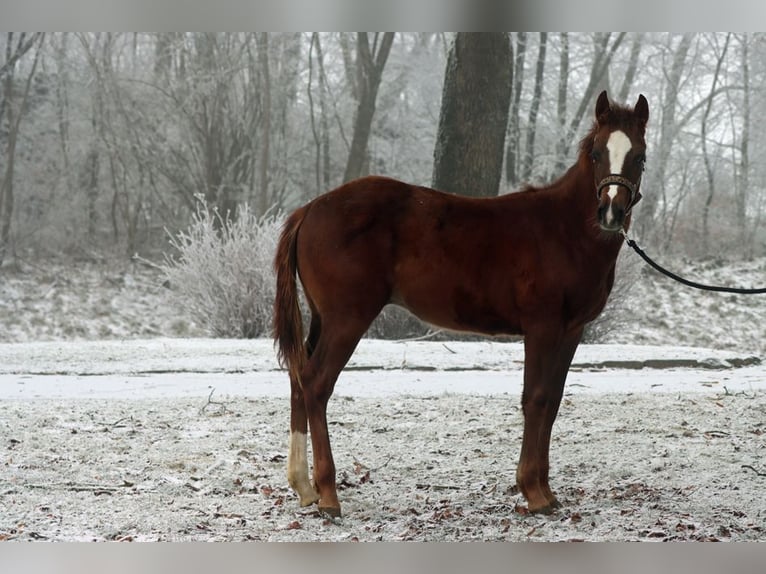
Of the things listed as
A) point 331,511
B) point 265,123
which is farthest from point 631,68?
point 331,511

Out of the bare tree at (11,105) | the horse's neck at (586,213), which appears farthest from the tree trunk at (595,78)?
the horse's neck at (586,213)

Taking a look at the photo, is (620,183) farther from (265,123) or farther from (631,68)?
(265,123)

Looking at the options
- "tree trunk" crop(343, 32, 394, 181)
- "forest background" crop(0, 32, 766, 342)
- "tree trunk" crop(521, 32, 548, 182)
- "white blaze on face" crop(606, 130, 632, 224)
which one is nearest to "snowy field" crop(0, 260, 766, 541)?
"white blaze on face" crop(606, 130, 632, 224)

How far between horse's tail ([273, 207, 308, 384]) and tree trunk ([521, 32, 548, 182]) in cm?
866

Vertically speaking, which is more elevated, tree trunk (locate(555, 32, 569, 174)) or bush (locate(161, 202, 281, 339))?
tree trunk (locate(555, 32, 569, 174))

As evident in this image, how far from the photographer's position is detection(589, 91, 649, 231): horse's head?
119 inches

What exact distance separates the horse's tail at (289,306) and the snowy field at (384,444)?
57 cm

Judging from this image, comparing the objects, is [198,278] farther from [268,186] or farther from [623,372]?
[268,186]

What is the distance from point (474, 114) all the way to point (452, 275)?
3.48 metres

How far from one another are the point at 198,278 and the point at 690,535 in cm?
504

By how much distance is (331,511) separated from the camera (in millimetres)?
3260

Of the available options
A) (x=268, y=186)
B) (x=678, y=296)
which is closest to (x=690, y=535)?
(x=678, y=296)

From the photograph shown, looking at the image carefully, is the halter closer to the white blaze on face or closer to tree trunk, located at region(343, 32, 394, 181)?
the white blaze on face

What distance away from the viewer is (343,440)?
4520 mm
